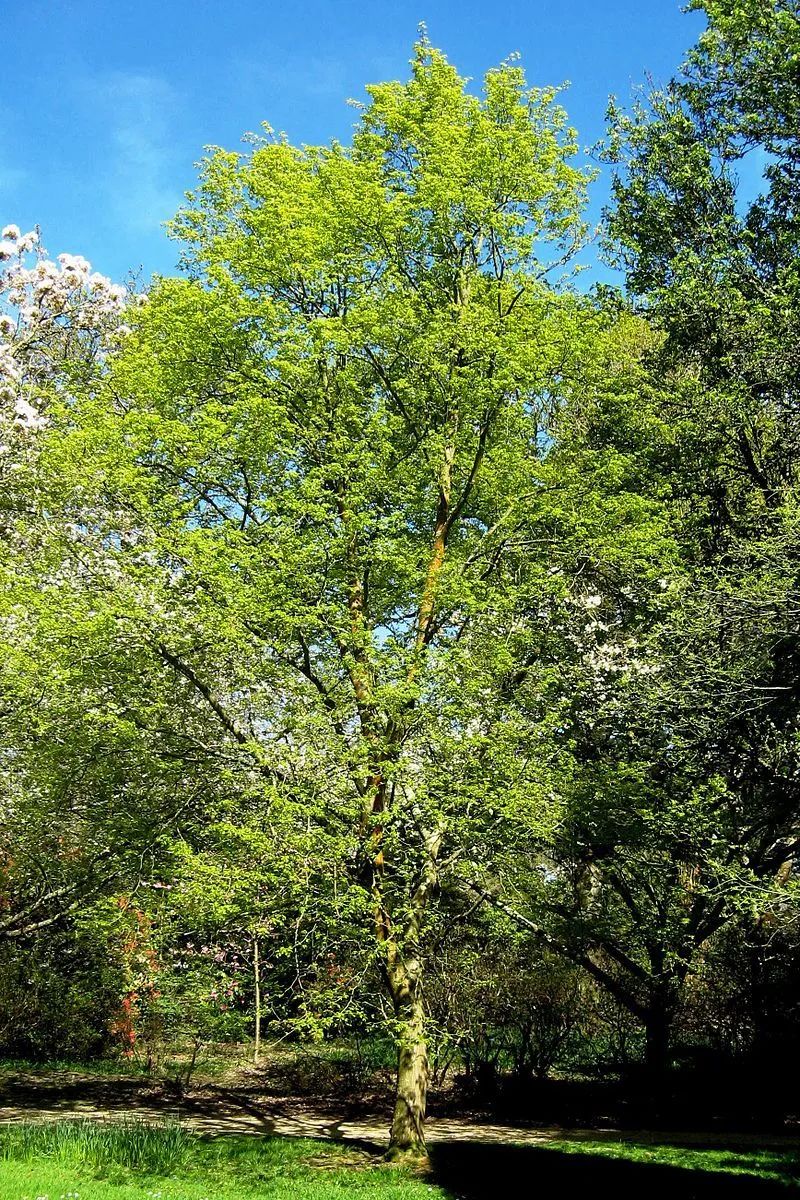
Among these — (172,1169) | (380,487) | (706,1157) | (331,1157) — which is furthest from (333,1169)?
(380,487)

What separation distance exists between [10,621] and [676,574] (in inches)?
305

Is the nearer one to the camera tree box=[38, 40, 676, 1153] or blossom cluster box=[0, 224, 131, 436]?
tree box=[38, 40, 676, 1153]

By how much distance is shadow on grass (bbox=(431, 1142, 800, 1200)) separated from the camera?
8336 millimetres

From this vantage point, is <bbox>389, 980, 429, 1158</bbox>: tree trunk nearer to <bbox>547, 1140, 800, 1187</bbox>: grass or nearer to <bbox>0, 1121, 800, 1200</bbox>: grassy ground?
<bbox>0, 1121, 800, 1200</bbox>: grassy ground

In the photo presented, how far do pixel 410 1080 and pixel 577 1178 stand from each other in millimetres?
2298

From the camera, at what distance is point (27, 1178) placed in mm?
7141

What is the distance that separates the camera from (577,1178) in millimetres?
8875

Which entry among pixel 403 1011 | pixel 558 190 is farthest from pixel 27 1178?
pixel 558 190

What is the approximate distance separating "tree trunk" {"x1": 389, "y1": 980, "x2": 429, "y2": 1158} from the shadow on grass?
0.33 metres

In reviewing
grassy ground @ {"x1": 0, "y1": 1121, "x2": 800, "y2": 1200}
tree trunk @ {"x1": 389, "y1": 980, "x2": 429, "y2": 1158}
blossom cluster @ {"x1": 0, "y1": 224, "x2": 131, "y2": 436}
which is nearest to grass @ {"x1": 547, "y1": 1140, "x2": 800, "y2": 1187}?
grassy ground @ {"x1": 0, "y1": 1121, "x2": 800, "y2": 1200}

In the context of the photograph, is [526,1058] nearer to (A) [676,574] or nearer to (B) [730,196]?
(A) [676,574]

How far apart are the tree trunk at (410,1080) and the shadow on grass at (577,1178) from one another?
1.07ft

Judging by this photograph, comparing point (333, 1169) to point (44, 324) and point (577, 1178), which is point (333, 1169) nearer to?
point (577, 1178)

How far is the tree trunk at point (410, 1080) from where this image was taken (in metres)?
9.84
